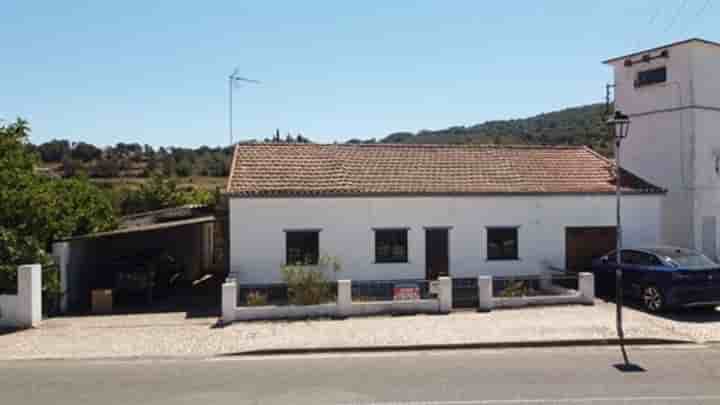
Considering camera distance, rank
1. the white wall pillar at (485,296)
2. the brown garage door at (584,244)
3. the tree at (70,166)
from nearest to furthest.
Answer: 1. the white wall pillar at (485,296)
2. the brown garage door at (584,244)
3. the tree at (70,166)

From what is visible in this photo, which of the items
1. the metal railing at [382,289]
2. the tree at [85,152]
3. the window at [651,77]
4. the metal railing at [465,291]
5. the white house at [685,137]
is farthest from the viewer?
the tree at [85,152]

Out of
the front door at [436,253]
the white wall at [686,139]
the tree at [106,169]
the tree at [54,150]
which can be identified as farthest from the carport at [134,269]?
the tree at [54,150]

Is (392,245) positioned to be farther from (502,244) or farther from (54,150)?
(54,150)

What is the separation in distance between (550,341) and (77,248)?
13530mm

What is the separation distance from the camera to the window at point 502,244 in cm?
1902

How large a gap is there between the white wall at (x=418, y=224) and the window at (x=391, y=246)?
7.9 inches

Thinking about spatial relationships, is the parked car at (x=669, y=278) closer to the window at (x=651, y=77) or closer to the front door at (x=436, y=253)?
the front door at (x=436, y=253)

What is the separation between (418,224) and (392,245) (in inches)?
40.7

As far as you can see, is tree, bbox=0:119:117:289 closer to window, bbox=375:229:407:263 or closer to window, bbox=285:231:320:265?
window, bbox=285:231:320:265

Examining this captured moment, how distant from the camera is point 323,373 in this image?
994cm

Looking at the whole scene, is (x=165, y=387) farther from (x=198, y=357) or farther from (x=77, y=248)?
(x=77, y=248)

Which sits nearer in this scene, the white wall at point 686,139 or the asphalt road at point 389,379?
the asphalt road at point 389,379

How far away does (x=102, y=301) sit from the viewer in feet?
54.8

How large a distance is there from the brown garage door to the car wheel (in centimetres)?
422
